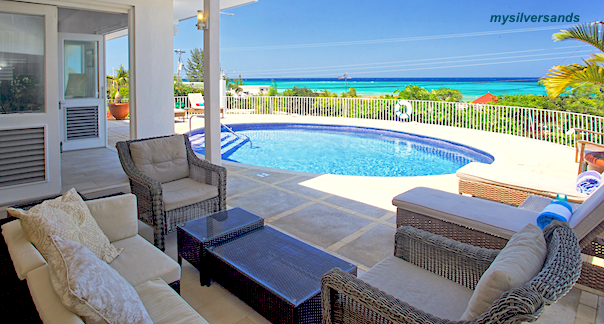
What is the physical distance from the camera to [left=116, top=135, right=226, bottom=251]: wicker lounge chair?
3.00 metres

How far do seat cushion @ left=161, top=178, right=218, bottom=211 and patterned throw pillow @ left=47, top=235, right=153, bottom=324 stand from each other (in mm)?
→ 1671

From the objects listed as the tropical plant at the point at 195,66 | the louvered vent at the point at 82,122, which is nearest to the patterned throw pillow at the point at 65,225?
the louvered vent at the point at 82,122

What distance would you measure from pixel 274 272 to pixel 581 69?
17.1 feet

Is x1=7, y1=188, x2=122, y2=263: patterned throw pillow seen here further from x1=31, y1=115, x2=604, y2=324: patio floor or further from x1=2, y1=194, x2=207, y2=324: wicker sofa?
x1=31, y1=115, x2=604, y2=324: patio floor

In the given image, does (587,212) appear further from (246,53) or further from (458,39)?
(246,53)

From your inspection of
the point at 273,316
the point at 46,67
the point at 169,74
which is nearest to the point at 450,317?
the point at 273,316

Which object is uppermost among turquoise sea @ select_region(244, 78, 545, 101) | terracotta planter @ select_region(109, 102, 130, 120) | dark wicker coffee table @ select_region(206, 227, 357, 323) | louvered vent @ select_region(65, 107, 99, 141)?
turquoise sea @ select_region(244, 78, 545, 101)

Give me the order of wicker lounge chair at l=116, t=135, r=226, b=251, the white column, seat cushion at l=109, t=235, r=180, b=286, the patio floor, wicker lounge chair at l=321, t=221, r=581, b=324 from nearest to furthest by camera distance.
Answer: wicker lounge chair at l=321, t=221, r=581, b=324
seat cushion at l=109, t=235, r=180, b=286
the patio floor
wicker lounge chair at l=116, t=135, r=226, b=251
the white column

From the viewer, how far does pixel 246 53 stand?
3359 centimetres

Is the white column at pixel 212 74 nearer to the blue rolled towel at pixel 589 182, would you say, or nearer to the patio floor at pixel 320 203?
the patio floor at pixel 320 203

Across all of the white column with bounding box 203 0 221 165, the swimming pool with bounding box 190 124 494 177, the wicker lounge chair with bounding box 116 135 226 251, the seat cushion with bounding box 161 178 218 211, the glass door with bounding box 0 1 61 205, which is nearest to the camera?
the wicker lounge chair with bounding box 116 135 226 251

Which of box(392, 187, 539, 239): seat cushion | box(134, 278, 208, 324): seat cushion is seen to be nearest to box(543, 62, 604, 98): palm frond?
box(392, 187, 539, 239): seat cushion

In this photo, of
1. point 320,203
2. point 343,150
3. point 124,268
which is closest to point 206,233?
point 124,268

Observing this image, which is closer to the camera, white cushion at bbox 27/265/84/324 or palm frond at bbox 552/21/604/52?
white cushion at bbox 27/265/84/324
